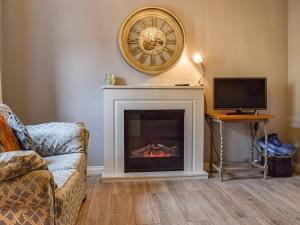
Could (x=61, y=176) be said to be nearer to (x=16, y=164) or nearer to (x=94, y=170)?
(x=16, y=164)

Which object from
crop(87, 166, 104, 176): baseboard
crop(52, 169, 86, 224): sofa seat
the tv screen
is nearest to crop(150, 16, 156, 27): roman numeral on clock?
the tv screen

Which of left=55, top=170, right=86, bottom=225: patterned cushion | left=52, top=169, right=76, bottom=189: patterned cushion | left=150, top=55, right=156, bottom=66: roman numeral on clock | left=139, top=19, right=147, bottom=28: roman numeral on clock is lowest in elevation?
left=55, top=170, right=86, bottom=225: patterned cushion

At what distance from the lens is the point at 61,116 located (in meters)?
3.84

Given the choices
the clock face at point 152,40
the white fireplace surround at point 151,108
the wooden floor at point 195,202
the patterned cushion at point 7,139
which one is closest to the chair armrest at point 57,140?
the patterned cushion at point 7,139

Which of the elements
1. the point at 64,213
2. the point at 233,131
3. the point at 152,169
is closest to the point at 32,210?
the point at 64,213


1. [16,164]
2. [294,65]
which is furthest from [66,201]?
[294,65]

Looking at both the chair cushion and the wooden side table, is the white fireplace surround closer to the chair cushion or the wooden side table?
the wooden side table

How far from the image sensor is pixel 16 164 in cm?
150

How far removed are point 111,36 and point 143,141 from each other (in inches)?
53.8

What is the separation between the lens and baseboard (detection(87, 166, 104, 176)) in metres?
3.90

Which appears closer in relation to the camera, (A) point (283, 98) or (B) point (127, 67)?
(B) point (127, 67)

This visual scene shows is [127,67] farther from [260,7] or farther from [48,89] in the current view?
[260,7]

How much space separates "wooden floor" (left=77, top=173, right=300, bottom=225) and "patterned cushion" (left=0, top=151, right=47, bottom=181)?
3.58ft

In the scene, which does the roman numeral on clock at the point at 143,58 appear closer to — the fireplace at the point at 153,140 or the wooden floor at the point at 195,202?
the fireplace at the point at 153,140
